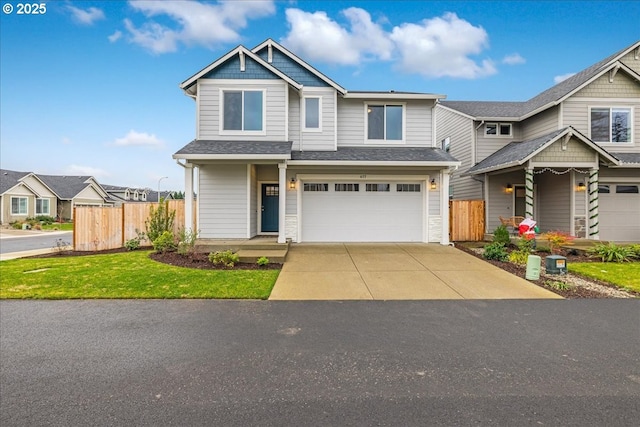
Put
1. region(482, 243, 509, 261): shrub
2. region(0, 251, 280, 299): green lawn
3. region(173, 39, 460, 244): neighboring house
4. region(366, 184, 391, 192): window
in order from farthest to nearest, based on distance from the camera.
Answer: region(366, 184, 391, 192): window
region(173, 39, 460, 244): neighboring house
region(482, 243, 509, 261): shrub
region(0, 251, 280, 299): green lawn

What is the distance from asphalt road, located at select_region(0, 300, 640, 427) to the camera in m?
2.59

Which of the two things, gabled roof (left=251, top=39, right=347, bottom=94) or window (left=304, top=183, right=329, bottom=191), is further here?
window (left=304, top=183, right=329, bottom=191)

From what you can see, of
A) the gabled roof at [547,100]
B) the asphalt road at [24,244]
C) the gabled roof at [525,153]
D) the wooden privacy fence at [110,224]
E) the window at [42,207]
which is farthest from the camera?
the window at [42,207]

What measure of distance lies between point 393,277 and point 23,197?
3538 cm

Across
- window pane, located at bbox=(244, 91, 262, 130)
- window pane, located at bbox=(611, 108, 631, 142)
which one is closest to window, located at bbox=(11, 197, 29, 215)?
window pane, located at bbox=(244, 91, 262, 130)

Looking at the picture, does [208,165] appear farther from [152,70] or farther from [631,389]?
[152,70]

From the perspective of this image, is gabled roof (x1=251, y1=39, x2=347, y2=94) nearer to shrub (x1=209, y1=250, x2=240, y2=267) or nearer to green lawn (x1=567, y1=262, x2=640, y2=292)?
shrub (x1=209, y1=250, x2=240, y2=267)

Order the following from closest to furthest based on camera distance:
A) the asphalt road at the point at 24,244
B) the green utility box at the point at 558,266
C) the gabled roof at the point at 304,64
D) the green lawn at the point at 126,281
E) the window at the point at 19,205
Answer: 1. the green lawn at the point at 126,281
2. the green utility box at the point at 558,266
3. the gabled roof at the point at 304,64
4. the asphalt road at the point at 24,244
5. the window at the point at 19,205

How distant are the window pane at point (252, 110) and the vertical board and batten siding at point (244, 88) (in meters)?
0.20

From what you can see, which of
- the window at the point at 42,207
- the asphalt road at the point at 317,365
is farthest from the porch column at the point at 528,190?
the window at the point at 42,207

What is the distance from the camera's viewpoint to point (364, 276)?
24.3 feet

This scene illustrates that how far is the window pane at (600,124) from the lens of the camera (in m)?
13.3

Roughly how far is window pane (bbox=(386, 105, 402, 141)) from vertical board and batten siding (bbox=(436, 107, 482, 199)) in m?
5.12

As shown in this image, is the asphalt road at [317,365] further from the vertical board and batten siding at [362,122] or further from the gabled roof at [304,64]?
the gabled roof at [304,64]
